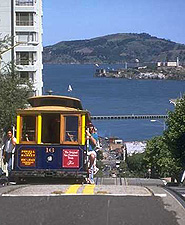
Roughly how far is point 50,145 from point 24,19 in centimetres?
4173

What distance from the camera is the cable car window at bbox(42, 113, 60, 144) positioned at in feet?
52.0

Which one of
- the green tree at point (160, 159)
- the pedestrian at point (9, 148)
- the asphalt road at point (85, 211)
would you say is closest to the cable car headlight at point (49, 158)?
the pedestrian at point (9, 148)

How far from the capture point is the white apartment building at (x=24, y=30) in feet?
178

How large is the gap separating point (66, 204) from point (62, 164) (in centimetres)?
638

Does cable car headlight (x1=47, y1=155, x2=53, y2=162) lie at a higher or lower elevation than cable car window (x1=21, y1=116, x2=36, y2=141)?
lower

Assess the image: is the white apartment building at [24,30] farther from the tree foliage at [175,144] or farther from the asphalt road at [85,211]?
the asphalt road at [85,211]

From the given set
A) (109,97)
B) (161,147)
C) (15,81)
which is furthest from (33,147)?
(109,97)

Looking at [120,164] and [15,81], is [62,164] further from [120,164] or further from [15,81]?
[120,164]

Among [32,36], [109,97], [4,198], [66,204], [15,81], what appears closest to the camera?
[66,204]

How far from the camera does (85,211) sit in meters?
8.84

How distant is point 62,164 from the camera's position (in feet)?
51.4

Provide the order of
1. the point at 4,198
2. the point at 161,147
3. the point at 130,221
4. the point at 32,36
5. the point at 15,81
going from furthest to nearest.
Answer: the point at 32,36 < the point at 161,147 < the point at 15,81 < the point at 4,198 < the point at 130,221

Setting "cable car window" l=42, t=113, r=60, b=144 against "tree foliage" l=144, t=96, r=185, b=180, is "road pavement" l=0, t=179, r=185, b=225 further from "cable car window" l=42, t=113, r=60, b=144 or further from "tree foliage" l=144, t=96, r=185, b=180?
"tree foliage" l=144, t=96, r=185, b=180

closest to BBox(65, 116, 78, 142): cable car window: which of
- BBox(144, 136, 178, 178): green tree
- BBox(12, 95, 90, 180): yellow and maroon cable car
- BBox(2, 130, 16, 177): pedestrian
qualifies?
BBox(12, 95, 90, 180): yellow and maroon cable car
